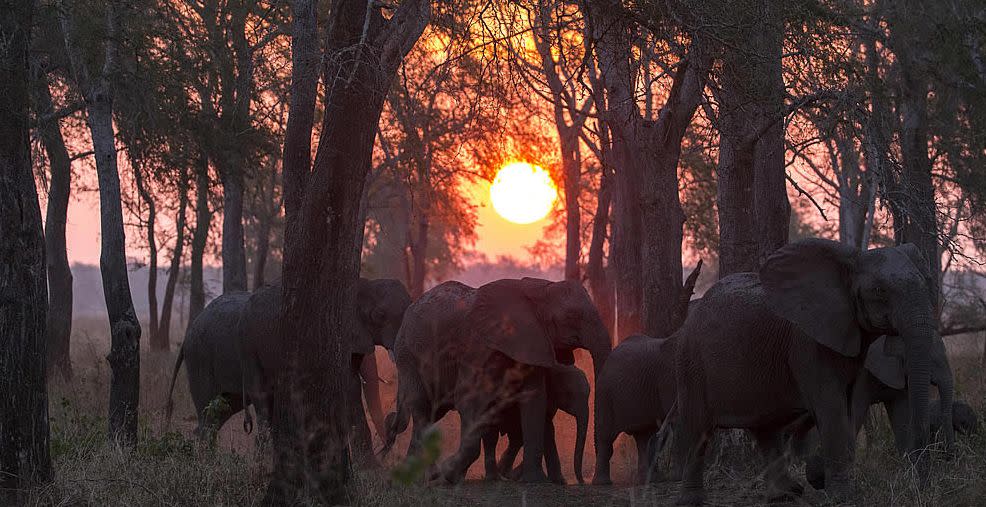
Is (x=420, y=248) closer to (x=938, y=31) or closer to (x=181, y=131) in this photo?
(x=181, y=131)

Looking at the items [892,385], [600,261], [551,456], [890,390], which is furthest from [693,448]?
[600,261]

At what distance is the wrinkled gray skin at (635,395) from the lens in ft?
37.7

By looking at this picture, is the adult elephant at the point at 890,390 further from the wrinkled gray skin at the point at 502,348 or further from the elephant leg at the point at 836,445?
the wrinkled gray skin at the point at 502,348

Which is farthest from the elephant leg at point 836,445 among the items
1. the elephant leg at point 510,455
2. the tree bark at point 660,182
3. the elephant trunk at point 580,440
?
the elephant leg at point 510,455

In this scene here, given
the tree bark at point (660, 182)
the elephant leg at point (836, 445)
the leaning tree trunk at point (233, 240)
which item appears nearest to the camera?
the elephant leg at point (836, 445)

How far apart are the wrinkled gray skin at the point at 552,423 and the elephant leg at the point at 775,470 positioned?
268 centimetres

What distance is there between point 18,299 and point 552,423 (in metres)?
6.09

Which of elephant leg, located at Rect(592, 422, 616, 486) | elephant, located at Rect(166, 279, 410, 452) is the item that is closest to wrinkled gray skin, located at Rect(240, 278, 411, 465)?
elephant, located at Rect(166, 279, 410, 452)

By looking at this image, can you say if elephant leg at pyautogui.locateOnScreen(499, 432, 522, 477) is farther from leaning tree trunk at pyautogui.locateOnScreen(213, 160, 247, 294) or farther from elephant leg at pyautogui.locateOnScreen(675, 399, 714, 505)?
leaning tree trunk at pyautogui.locateOnScreen(213, 160, 247, 294)

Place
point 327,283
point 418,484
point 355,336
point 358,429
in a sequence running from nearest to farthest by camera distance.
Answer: point 327,283 → point 418,484 → point 358,429 → point 355,336

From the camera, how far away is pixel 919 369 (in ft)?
26.2

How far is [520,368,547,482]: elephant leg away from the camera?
11.6 m

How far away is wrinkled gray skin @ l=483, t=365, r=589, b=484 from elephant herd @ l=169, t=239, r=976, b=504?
0.07 ft

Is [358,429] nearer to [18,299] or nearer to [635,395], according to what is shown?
[635,395]
